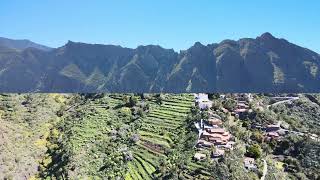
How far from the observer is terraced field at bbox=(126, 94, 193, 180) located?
96.2 feet

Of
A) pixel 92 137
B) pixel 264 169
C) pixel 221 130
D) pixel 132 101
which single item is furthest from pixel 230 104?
pixel 92 137

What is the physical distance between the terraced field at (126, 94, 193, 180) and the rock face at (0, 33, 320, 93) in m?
7.01

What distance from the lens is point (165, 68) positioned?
61.3 m

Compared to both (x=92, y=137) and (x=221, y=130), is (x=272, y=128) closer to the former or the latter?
(x=221, y=130)

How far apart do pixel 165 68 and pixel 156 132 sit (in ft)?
91.4

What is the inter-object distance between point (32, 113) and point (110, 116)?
575 cm

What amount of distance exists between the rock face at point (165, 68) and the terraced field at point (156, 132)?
701cm

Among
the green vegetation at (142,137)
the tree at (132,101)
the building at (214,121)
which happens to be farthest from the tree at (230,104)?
the tree at (132,101)

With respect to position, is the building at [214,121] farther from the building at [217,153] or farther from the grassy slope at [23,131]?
the grassy slope at [23,131]

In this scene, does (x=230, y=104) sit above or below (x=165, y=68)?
below

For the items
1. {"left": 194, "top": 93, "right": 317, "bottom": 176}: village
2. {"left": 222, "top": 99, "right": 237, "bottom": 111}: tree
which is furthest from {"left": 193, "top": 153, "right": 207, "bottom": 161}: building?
{"left": 222, "top": 99, "right": 237, "bottom": 111}: tree

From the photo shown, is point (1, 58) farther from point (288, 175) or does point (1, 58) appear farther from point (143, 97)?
point (288, 175)

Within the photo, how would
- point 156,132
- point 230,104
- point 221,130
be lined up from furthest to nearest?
point 230,104 → point 156,132 → point 221,130

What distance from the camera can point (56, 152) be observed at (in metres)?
30.8
